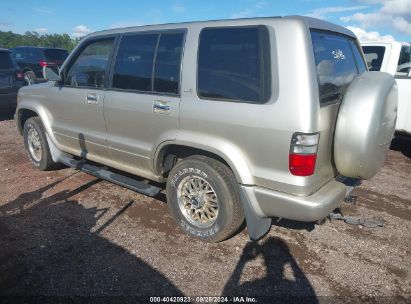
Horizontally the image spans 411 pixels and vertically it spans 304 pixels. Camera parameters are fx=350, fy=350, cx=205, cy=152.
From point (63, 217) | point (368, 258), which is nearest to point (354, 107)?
point (368, 258)

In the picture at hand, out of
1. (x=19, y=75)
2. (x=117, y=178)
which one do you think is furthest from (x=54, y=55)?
(x=117, y=178)

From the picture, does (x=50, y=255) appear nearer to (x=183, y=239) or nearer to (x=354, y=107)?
(x=183, y=239)

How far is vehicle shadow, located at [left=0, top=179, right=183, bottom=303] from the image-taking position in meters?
2.72

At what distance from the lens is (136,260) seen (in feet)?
10.2

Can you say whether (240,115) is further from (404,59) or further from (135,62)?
(404,59)

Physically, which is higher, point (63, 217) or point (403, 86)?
point (403, 86)

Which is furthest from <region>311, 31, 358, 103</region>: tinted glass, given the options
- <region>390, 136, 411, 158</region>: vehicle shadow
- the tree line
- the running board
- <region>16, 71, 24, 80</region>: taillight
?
the tree line

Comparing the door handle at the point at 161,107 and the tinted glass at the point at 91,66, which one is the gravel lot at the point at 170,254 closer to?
the door handle at the point at 161,107

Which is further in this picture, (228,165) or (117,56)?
(117,56)

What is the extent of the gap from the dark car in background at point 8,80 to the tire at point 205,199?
23.2 ft

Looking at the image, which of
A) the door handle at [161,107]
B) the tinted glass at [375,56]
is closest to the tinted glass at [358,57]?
the door handle at [161,107]

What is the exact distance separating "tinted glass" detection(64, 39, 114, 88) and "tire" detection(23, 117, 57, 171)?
100cm

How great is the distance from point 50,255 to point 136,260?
78 centimetres

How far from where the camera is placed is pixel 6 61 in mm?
8836
